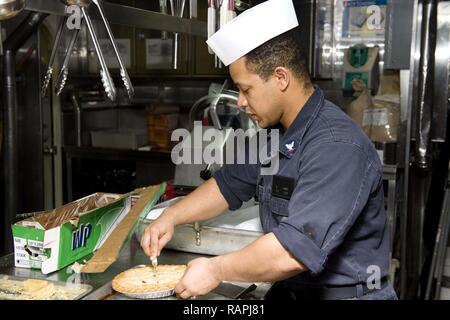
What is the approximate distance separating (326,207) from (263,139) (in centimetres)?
63

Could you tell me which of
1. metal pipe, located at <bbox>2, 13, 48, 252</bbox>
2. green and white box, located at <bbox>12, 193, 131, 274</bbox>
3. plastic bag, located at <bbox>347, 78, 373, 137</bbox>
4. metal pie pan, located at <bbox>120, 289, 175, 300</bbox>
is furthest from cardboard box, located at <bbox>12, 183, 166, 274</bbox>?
plastic bag, located at <bbox>347, 78, 373, 137</bbox>

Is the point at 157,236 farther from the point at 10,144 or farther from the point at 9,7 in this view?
the point at 10,144

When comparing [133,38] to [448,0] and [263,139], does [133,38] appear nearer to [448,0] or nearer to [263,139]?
[448,0]

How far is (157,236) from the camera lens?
5.73ft

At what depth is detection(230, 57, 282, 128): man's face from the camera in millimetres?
1587

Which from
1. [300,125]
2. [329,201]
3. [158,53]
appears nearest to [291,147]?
[300,125]

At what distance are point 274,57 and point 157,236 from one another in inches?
27.7

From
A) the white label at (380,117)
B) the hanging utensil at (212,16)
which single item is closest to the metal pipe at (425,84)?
the white label at (380,117)

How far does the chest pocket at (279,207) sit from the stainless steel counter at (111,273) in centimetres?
22

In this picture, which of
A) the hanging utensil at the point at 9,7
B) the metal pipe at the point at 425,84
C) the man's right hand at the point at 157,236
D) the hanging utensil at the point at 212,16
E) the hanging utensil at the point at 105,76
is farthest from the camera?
the metal pipe at the point at 425,84

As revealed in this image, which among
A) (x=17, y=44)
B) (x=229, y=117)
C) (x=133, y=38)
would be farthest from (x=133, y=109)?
(x=229, y=117)

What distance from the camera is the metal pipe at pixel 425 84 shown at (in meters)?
3.06

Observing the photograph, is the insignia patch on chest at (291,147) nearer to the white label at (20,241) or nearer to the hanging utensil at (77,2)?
the hanging utensil at (77,2)
